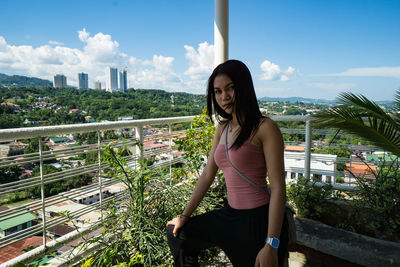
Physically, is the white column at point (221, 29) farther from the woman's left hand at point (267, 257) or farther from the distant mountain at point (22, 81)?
the distant mountain at point (22, 81)

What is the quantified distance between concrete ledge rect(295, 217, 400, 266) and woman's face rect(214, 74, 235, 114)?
170cm

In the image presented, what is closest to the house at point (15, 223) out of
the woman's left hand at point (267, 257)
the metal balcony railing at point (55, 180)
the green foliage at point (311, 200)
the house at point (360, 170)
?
the metal balcony railing at point (55, 180)

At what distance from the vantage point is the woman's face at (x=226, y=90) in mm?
1239

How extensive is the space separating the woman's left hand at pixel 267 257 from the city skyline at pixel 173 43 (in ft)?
33.1

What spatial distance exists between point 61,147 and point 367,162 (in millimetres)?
3427

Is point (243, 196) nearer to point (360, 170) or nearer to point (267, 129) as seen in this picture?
point (267, 129)

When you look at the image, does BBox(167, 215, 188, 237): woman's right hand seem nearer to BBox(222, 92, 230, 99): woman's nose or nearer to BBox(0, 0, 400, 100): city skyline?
BBox(222, 92, 230, 99): woman's nose

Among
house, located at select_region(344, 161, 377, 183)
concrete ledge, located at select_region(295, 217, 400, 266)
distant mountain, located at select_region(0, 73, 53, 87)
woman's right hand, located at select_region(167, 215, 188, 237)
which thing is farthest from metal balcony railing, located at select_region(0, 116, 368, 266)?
distant mountain, located at select_region(0, 73, 53, 87)

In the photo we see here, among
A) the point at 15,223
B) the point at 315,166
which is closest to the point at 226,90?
the point at 15,223

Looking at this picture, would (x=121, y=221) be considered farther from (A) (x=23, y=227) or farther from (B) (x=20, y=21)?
(B) (x=20, y=21)

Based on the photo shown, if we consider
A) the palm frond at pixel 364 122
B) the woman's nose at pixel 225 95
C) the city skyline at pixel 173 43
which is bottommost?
the palm frond at pixel 364 122

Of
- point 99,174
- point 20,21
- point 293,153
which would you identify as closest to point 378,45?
point 293,153

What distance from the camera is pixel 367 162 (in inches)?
122

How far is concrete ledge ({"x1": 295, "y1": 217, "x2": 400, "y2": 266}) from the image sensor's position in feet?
6.42
